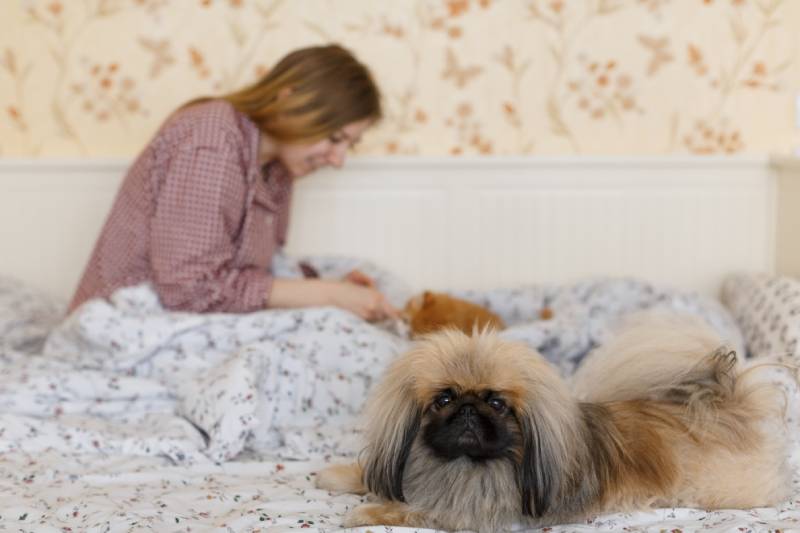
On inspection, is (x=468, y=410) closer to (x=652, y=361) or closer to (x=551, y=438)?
(x=551, y=438)

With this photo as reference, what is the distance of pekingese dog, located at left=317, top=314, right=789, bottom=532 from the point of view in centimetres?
135

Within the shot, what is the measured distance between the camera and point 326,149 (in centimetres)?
244

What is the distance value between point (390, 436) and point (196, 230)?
104cm

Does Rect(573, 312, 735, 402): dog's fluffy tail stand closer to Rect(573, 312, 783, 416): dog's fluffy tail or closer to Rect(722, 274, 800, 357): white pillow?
Rect(573, 312, 783, 416): dog's fluffy tail

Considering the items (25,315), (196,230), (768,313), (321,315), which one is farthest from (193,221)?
(768,313)

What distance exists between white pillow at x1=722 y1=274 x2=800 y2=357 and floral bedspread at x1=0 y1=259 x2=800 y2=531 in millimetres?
72

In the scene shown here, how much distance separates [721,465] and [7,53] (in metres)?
2.59

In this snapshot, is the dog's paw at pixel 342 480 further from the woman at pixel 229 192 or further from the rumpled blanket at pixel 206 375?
the woman at pixel 229 192

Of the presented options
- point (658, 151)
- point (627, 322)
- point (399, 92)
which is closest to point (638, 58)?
point (658, 151)

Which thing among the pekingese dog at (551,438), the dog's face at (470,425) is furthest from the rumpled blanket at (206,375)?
the dog's face at (470,425)

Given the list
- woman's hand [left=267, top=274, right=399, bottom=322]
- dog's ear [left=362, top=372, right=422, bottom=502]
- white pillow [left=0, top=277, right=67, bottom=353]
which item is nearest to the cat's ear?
woman's hand [left=267, top=274, right=399, bottom=322]

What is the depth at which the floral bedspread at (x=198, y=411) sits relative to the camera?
1483 mm

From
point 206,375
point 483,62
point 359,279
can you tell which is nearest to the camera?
point 206,375

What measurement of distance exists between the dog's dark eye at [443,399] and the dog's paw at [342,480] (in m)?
0.33
